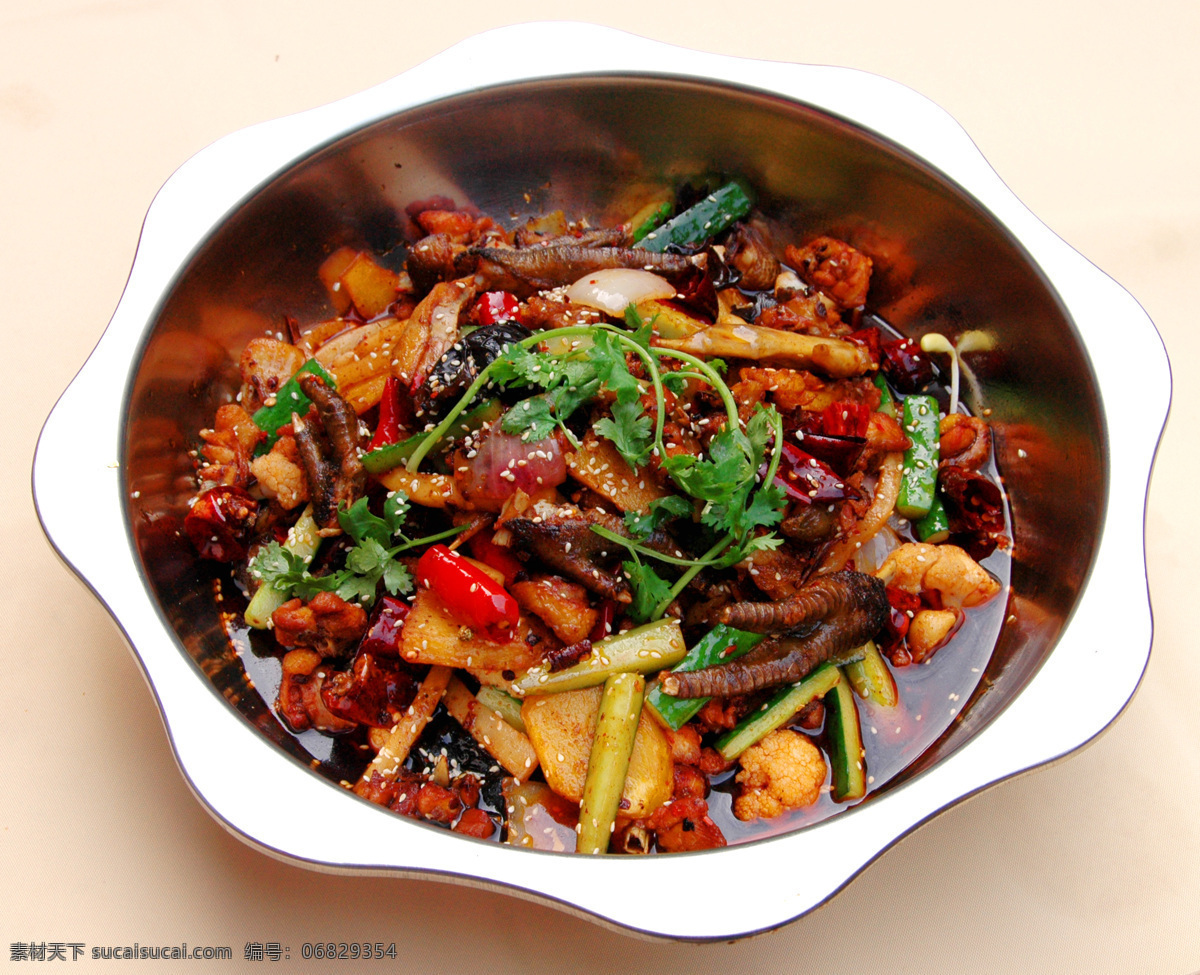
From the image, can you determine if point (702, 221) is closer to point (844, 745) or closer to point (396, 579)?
point (396, 579)

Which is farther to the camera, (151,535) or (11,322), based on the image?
(11,322)

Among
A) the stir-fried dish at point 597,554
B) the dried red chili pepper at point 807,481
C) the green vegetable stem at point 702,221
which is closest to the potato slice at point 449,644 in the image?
the stir-fried dish at point 597,554

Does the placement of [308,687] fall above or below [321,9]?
below

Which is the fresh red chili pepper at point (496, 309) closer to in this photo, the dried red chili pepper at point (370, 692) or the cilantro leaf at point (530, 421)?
the cilantro leaf at point (530, 421)

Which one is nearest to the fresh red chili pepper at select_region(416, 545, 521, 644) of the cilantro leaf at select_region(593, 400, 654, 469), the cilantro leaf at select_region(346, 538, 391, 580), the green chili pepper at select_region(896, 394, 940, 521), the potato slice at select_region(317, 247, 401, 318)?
the cilantro leaf at select_region(346, 538, 391, 580)

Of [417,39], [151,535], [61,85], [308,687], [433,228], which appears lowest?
[308,687]

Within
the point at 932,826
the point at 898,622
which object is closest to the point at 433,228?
the point at 898,622

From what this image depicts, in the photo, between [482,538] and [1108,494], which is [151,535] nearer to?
[482,538]
